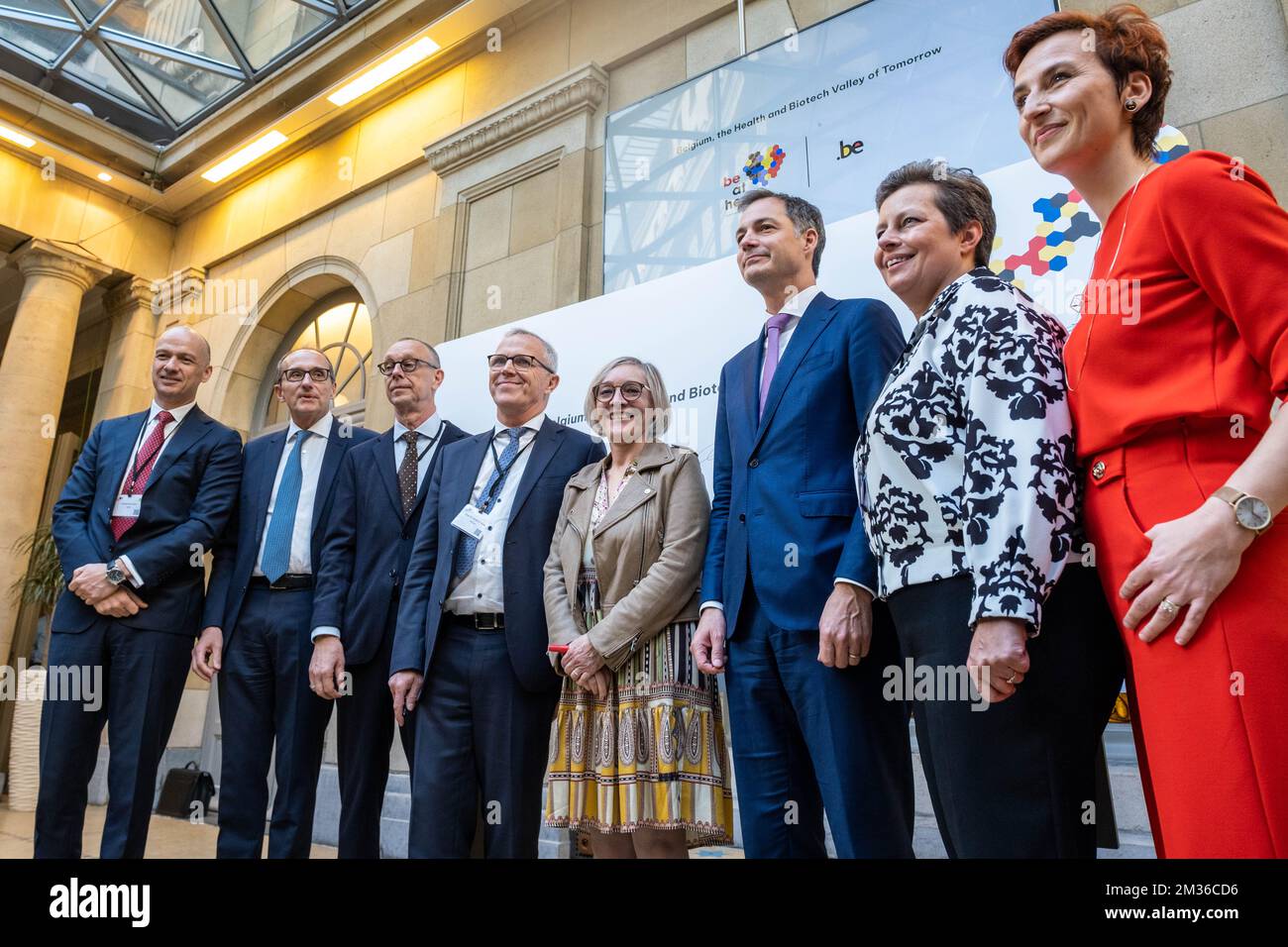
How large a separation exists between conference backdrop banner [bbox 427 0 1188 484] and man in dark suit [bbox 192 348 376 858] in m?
1.33

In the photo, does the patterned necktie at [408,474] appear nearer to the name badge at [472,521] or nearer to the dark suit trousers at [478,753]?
the name badge at [472,521]

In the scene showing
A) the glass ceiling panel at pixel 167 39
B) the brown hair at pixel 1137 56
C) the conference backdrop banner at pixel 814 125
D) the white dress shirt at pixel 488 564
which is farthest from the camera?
the glass ceiling panel at pixel 167 39

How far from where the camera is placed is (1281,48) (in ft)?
10.2

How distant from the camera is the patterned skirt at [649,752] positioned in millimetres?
2127

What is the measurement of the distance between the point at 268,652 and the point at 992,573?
2.51 meters

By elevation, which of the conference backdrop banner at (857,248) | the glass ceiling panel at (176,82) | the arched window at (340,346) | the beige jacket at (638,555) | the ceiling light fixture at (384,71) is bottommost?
the beige jacket at (638,555)

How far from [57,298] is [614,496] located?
823 centimetres

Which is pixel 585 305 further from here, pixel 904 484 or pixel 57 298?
pixel 57 298

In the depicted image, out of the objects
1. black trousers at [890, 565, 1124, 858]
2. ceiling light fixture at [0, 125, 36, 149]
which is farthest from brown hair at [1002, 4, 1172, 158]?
ceiling light fixture at [0, 125, 36, 149]

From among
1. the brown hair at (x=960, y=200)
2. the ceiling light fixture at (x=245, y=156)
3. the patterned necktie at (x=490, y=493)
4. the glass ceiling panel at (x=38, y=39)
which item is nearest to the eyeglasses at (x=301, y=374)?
the patterned necktie at (x=490, y=493)

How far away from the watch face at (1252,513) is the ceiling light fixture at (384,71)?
22.4ft

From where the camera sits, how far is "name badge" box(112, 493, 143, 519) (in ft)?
9.54

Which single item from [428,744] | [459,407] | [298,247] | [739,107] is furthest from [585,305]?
[298,247]
